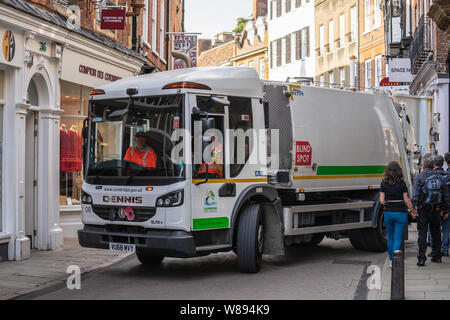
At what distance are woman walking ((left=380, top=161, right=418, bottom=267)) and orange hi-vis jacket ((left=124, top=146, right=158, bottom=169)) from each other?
3.41 m

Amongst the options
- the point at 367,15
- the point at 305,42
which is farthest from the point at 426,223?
the point at 305,42

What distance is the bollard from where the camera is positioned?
25.8 feet

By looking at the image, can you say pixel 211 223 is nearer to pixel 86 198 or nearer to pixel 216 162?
pixel 216 162

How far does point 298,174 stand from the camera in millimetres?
11133

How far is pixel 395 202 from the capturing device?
33.4 feet

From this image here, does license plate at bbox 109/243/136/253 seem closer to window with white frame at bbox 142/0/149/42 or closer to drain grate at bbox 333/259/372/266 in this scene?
drain grate at bbox 333/259/372/266

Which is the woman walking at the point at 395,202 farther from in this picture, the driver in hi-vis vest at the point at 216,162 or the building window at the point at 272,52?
the building window at the point at 272,52

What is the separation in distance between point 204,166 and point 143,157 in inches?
32.6

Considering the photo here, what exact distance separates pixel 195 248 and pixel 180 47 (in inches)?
591

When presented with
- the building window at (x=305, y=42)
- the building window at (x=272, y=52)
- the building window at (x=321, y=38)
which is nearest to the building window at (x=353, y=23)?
the building window at (x=321, y=38)

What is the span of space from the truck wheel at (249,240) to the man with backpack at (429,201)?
2.69 metres

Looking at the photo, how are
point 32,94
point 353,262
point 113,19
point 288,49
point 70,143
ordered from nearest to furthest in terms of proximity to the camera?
point 353,262
point 32,94
point 70,143
point 113,19
point 288,49
